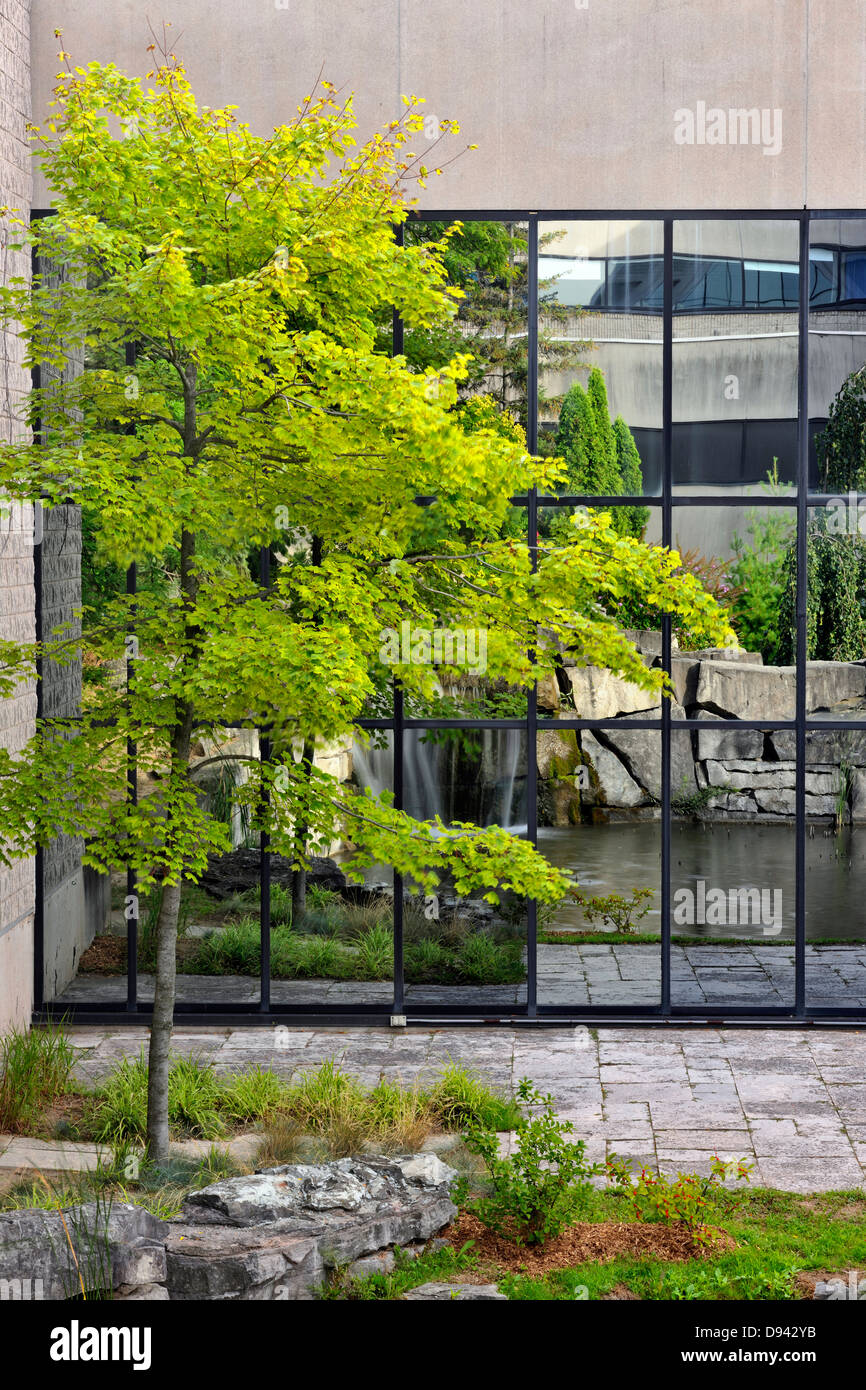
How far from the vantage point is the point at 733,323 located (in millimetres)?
11047

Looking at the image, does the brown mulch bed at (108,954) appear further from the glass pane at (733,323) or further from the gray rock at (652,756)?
the glass pane at (733,323)

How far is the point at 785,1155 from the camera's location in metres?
8.46

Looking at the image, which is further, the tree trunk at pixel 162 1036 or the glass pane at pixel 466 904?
the glass pane at pixel 466 904

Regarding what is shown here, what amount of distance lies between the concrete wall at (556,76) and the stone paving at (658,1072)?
6297 mm

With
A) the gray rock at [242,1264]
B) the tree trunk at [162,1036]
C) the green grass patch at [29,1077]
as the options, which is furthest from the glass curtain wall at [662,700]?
the gray rock at [242,1264]

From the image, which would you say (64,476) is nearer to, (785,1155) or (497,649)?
(497,649)

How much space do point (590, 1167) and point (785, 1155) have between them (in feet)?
4.11

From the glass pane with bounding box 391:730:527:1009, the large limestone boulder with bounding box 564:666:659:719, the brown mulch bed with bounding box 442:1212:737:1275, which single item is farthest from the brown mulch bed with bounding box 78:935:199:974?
the brown mulch bed with bounding box 442:1212:737:1275

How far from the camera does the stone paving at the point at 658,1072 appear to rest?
8.55 m

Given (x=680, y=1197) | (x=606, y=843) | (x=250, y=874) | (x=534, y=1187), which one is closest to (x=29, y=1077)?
(x=250, y=874)

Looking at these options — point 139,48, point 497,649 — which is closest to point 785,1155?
point 497,649

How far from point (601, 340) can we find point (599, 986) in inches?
197

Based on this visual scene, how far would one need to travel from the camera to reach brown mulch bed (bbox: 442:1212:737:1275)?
6.94 meters

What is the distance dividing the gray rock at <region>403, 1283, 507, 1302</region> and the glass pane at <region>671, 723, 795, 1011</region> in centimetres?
509
